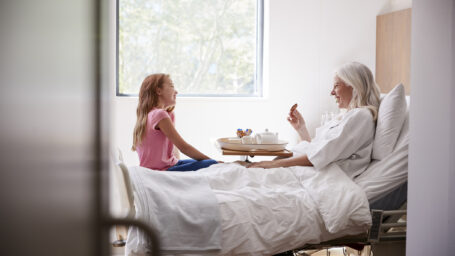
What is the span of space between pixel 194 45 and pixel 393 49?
1831 mm

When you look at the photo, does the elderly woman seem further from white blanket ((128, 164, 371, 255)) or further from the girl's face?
the girl's face

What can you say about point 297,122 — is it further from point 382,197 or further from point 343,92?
point 382,197

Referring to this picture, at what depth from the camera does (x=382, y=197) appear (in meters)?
2.42

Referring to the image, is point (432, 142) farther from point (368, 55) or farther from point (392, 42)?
point (368, 55)

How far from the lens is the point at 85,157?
1.56ft

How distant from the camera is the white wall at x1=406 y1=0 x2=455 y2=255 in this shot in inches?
56.9

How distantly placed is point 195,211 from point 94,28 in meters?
1.78

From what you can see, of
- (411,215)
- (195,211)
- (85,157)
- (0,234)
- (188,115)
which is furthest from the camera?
(188,115)

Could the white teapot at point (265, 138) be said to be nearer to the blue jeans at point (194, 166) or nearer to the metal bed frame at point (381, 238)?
the blue jeans at point (194, 166)

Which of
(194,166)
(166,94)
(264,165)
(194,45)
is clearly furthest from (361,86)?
(194,45)

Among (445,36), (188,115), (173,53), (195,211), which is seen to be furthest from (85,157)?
(173,53)

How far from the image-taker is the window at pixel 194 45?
4.64m

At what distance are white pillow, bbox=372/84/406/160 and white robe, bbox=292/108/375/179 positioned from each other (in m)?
0.05

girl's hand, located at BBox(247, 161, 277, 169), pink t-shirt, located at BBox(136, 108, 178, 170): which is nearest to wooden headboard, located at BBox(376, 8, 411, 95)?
girl's hand, located at BBox(247, 161, 277, 169)
